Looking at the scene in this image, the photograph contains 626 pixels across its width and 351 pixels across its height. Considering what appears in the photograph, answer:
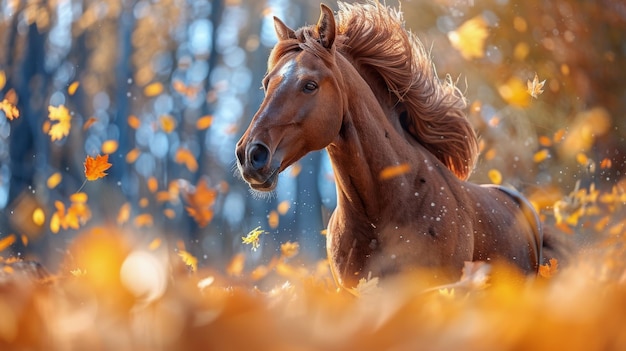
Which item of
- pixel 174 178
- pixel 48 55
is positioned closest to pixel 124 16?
pixel 48 55

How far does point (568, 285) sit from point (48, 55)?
1661 millimetres

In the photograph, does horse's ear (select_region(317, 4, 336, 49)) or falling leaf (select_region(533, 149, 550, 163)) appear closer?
horse's ear (select_region(317, 4, 336, 49))


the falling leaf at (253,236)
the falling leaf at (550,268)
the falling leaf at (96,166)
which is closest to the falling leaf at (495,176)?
the falling leaf at (550,268)

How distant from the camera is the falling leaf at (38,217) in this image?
166cm

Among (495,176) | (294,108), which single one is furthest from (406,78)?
(495,176)

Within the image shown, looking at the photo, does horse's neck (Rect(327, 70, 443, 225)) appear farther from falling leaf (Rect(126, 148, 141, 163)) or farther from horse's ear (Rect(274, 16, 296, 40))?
falling leaf (Rect(126, 148, 141, 163))

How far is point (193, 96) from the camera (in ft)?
6.57

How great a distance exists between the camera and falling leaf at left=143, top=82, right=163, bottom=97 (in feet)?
6.33

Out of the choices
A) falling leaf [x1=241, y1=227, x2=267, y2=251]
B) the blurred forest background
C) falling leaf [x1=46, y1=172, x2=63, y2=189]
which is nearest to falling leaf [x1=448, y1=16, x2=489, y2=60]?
the blurred forest background

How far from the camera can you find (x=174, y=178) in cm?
187

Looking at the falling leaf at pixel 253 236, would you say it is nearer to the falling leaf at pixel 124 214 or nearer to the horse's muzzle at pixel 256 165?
the horse's muzzle at pixel 256 165

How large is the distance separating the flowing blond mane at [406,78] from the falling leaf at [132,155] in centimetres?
84

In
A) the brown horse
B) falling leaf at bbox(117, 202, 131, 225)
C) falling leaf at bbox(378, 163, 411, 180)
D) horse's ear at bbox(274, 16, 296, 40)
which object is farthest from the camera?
horse's ear at bbox(274, 16, 296, 40)

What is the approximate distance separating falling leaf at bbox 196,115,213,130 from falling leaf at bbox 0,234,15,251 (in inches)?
22.6
